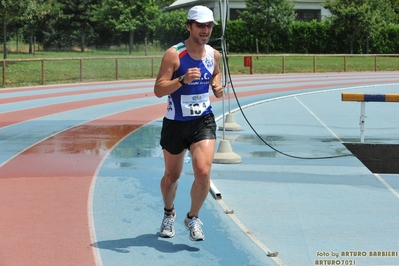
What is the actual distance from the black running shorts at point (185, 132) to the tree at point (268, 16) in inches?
1766

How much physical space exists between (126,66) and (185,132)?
107 feet

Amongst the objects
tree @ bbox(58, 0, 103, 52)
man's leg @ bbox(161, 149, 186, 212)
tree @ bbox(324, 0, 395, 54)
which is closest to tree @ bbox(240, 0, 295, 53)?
tree @ bbox(324, 0, 395, 54)

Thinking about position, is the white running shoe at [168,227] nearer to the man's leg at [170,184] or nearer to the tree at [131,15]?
the man's leg at [170,184]

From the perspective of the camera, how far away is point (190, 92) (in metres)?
6.63

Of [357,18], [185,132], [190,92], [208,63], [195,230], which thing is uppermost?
[357,18]

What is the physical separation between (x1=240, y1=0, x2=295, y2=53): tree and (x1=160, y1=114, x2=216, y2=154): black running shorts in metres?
44.9

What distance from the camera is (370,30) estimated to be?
50812mm

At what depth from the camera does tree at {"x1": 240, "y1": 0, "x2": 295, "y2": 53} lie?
51.1 meters

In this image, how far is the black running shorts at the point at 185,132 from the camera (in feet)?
22.0

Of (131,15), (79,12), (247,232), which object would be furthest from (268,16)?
(247,232)

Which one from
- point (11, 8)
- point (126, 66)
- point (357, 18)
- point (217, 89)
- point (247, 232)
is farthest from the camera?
point (357, 18)

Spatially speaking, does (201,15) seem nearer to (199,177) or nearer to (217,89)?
(217,89)

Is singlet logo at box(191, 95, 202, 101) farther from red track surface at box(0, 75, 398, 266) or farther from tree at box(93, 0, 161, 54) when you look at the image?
tree at box(93, 0, 161, 54)

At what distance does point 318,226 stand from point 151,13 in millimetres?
50463
